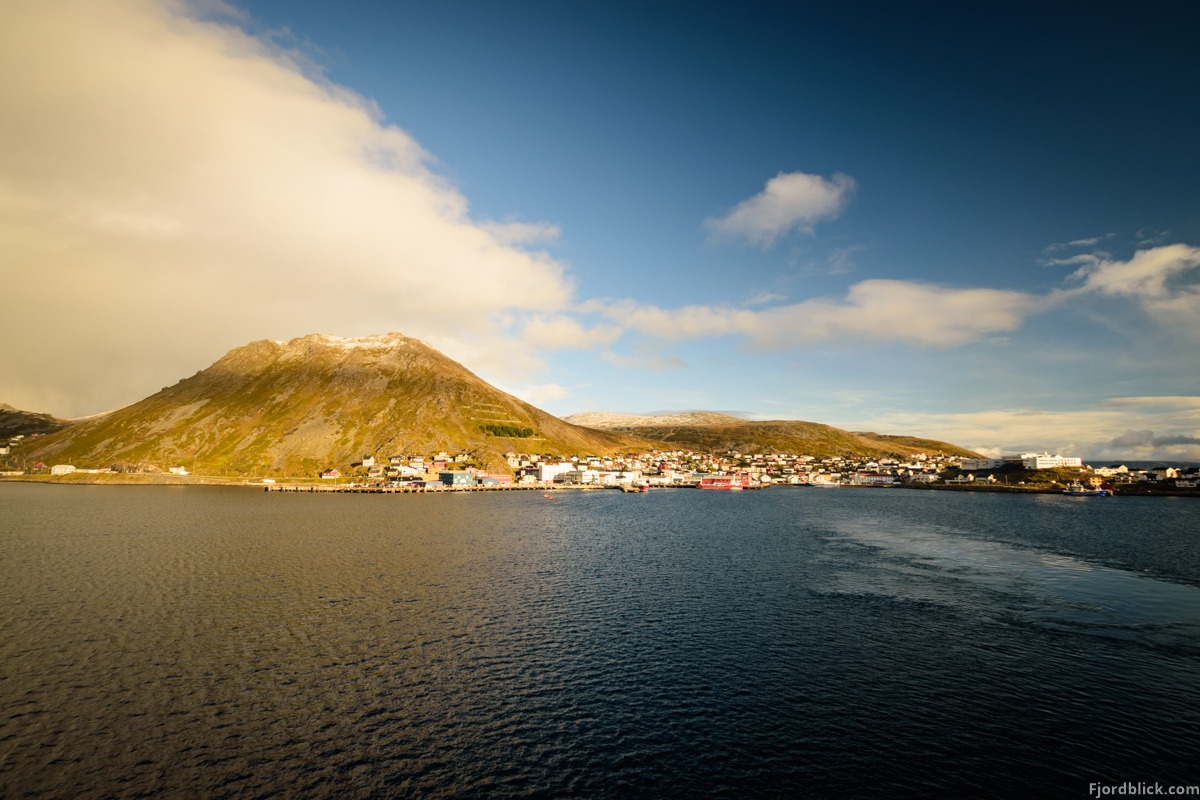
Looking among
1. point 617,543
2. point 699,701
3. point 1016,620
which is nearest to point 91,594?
point 699,701

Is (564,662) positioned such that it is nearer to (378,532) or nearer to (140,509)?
(378,532)

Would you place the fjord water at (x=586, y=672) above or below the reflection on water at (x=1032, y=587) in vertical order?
above

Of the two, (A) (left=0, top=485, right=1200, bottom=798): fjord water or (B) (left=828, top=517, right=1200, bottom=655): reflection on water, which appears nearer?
(A) (left=0, top=485, right=1200, bottom=798): fjord water

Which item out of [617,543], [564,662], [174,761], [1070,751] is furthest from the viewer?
[617,543]

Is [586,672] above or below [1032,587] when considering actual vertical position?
above

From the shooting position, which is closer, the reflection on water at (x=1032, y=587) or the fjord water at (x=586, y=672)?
the fjord water at (x=586, y=672)

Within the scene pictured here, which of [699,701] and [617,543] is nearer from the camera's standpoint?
[699,701]

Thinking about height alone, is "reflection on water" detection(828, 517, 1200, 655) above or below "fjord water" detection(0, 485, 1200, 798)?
below

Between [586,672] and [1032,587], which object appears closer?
[586,672]
